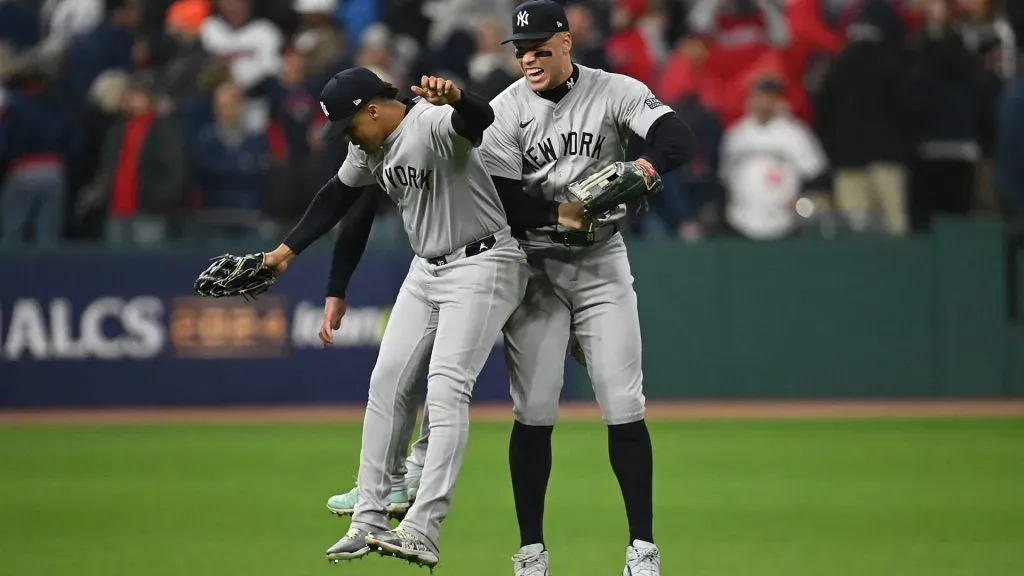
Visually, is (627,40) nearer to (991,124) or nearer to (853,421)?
(991,124)

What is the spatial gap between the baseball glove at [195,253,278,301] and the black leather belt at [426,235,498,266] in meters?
0.84

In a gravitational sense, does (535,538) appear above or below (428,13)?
below

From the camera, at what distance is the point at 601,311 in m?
6.80

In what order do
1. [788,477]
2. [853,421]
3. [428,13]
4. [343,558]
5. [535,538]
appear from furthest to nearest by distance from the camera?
1. [428,13]
2. [853,421]
3. [788,477]
4. [535,538]
5. [343,558]

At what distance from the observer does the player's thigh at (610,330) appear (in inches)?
264

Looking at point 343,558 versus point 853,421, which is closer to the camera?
point 343,558

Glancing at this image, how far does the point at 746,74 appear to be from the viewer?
15.3 m

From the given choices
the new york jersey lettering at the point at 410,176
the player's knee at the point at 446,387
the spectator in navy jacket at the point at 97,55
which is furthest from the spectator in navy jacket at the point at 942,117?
the player's knee at the point at 446,387

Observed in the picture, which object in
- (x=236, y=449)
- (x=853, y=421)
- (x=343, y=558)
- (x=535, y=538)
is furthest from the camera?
(x=853, y=421)

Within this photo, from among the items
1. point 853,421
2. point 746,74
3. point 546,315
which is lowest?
point 853,421

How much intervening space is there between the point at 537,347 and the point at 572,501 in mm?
2675

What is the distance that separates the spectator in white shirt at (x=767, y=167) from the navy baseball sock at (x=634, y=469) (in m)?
7.68

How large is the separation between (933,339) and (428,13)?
20.5 feet

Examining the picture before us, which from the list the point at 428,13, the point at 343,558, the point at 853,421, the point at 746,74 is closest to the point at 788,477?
the point at 853,421
